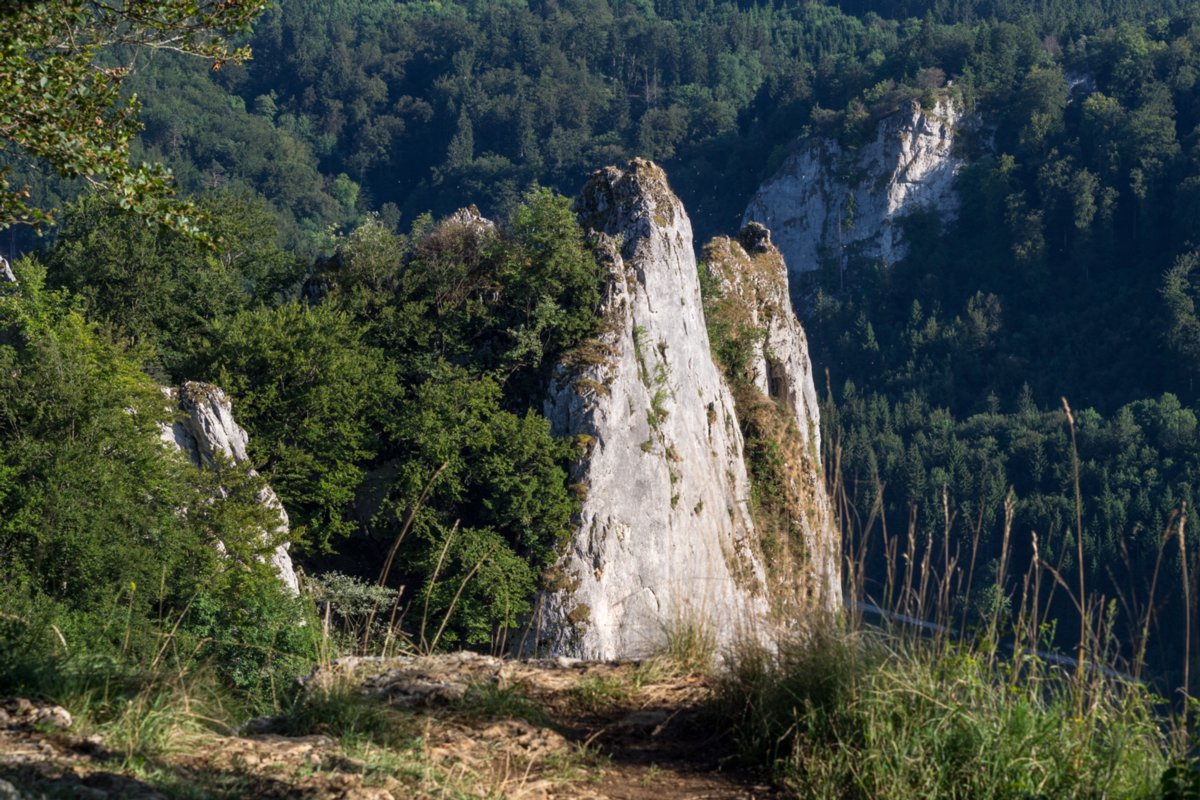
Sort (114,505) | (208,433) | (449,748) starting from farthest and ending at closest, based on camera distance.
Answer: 1. (208,433)
2. (114,505)
3. (449,748)

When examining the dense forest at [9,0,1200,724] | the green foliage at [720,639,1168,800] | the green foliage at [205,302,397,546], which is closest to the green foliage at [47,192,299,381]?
the dense forest at [9,0,1200,724]

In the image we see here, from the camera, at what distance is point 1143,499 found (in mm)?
77688

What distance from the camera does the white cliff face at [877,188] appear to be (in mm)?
137000

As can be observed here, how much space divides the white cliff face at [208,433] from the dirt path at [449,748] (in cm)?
1506

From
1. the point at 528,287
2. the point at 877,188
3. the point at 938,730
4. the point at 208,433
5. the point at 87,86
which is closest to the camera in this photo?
the point at 938,730

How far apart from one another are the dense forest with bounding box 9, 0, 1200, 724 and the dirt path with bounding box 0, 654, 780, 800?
0.76 metres

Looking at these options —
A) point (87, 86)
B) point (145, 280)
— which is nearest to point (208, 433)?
point (145, 280)

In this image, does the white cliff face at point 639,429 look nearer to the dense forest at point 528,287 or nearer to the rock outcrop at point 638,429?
the rock outcrop at point 638,429

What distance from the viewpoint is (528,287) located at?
27.5 meters

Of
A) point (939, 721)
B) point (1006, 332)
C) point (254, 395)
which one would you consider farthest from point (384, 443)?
point (1006, 332)

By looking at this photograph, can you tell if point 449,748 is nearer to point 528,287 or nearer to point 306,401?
point 306,401

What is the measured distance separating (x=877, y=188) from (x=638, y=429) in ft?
379

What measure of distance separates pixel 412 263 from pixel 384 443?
15.4 ft

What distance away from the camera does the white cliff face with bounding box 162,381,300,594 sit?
21578 mm
